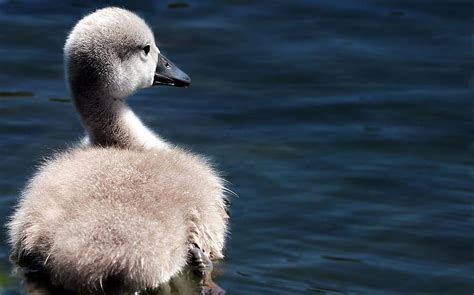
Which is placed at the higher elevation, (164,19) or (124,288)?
(164,19)

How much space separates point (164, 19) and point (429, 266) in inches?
167

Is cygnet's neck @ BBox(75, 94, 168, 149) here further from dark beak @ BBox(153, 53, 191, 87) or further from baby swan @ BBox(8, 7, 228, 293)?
dark beak @ BBox(153, 53, 191, 87)

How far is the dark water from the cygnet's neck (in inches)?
29.2

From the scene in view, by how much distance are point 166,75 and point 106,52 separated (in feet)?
2.65

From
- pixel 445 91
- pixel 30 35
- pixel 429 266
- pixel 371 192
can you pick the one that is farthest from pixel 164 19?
pixel 429 266

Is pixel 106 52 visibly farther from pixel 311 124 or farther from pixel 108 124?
pixel 311 124

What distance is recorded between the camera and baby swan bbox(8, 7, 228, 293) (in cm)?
612

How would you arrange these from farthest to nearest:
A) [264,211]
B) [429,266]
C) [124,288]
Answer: [264,211]
[429,266]
[124,288]

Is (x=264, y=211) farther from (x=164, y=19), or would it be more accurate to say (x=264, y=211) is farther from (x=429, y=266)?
(x=164, y=19)

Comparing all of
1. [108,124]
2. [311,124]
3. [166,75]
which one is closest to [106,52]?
[108,124]

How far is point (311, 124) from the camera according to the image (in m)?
8.77

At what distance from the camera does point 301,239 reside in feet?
24.0

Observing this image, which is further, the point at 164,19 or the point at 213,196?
the point at 164,19

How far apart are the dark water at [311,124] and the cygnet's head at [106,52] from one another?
935 millimetres
